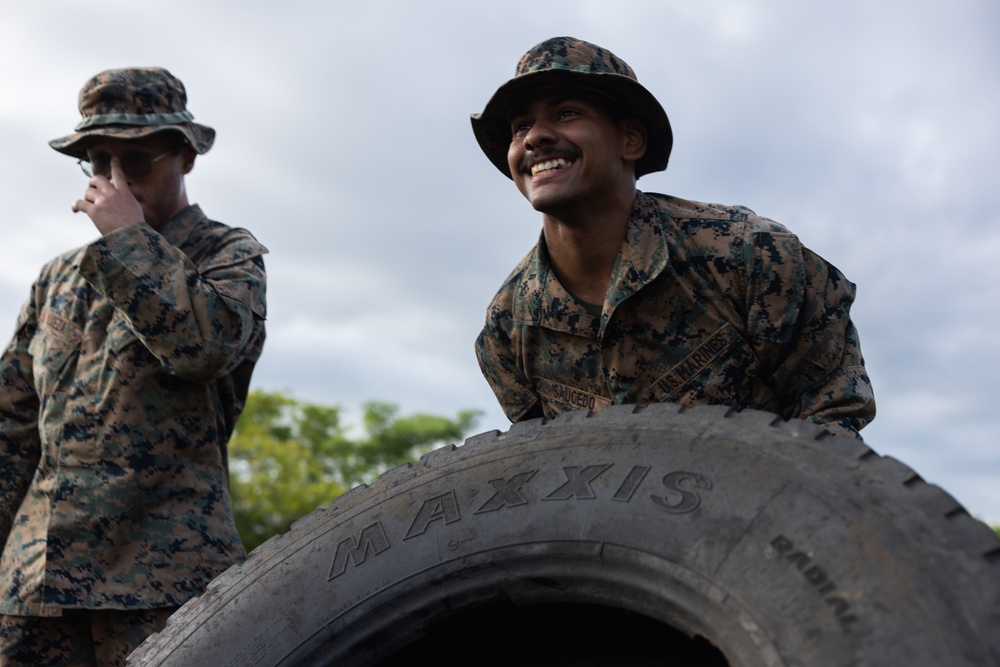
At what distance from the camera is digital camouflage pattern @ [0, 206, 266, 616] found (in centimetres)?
311

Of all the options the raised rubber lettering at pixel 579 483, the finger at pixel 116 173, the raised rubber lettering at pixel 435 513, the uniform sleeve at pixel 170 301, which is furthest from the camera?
the finger at pixel 116 173

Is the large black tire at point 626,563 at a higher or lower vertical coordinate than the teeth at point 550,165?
lower

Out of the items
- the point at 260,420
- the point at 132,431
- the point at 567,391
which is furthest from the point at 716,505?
the point at 260,420

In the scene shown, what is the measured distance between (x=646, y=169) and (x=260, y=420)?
20.6 meters

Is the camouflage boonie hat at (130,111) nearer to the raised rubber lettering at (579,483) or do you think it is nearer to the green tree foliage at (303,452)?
the raised rubber lettering at (579,483)

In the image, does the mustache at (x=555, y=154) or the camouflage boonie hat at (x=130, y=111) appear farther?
the camouflage boonie hat at (x=130, y=111)

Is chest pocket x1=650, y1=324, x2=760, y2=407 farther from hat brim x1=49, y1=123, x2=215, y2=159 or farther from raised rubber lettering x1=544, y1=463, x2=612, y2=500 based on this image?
hat brim x1=49, y1=123, x2=215, y2=159

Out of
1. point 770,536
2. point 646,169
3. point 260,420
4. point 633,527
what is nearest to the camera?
Result: point 770,536

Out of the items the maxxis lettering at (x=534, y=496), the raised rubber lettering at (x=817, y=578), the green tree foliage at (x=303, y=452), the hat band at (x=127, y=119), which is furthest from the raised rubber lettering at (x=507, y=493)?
the green tree foliage at (x=303, y=452)

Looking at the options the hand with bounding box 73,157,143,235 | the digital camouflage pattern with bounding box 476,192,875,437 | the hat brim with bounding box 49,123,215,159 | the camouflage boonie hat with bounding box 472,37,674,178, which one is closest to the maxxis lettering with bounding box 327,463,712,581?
the digital camouflage pattern with bounding box 476,192,875,437

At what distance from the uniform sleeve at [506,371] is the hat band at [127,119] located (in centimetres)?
133

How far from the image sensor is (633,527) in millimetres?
1742

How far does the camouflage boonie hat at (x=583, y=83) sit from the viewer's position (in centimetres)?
270

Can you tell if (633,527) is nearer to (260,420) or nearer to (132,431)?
(132,431)
